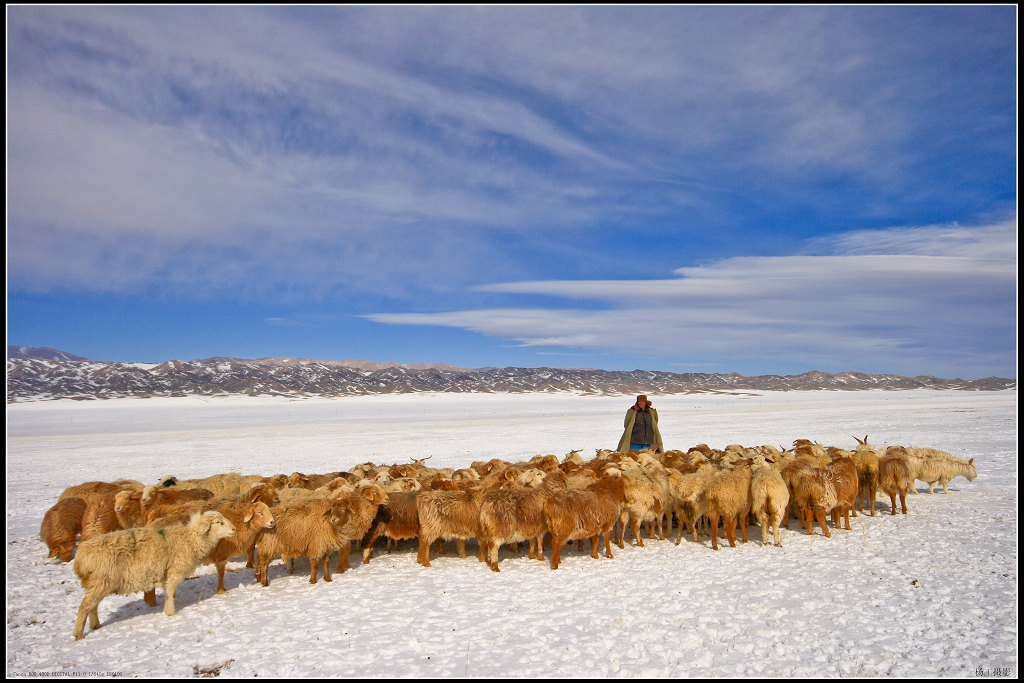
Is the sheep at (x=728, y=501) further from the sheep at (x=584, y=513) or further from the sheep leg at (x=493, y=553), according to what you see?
the sheep leg at (x=493, y=553)

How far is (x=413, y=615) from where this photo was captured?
22.3 feet

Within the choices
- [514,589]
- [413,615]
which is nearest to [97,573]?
[413,615]

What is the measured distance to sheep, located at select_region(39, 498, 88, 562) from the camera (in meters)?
9.26

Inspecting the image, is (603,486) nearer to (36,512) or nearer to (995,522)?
(995,522)

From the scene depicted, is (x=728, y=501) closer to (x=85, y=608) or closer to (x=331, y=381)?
(x=85, y=608)

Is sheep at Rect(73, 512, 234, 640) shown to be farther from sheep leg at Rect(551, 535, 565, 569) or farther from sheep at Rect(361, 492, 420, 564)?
sheep leg at Rect(551, 535, 565, 569)

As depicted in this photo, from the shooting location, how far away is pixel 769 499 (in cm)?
944

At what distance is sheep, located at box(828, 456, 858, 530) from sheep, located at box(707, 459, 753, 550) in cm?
174

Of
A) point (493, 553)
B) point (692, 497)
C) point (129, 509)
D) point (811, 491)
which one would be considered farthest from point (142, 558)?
point (811, 491)

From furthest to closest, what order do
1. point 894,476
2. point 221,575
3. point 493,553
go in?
point 894,476 < point 493,553 < point 221,575

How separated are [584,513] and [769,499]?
3.16 m

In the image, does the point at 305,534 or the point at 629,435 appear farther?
the point at 629,435

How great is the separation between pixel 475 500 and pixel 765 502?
4774 millimetres

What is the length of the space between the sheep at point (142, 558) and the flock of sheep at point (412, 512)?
0.01 meters
